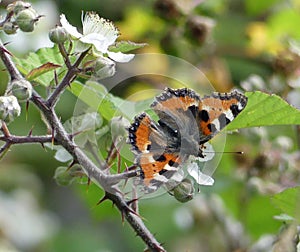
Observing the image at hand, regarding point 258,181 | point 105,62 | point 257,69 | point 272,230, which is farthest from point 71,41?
point 257,69

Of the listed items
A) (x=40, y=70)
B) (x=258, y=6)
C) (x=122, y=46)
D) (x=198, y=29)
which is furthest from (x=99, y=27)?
(x=258, y=6)

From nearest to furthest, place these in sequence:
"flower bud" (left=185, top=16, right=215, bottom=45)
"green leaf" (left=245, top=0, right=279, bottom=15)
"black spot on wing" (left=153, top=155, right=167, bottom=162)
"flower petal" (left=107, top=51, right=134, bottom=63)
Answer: "black spot on wing" (left=153, top=155, right=167, bottom=162) → "flower petal" (left=107, top=51, right=134, bottom=63) → "flower bud" (left=185, top=16, right=215, bottom=45) → "green leaf" (left=245, top=0, right=279, bottom=15)

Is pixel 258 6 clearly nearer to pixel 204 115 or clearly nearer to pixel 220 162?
pixel 220 162

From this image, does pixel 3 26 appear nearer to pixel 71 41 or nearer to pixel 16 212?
pixel 71 41

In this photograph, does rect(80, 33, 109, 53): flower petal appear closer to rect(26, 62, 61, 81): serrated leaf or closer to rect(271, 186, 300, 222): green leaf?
rect(26, 62, 61, 81): serrated leaf

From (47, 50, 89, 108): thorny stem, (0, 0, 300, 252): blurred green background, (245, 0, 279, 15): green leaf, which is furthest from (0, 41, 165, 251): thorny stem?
(245, 0, 279, 15): green leaf

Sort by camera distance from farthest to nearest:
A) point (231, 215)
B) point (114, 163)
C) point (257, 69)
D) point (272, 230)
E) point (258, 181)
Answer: point (257, 69)
point (231, 215)
point (272, 230)
point (258, 181)
point (114, 163)

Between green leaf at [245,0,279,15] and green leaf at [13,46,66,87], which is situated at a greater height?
green leaf at [13,46,66,87]

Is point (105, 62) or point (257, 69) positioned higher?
point (105, 62)
